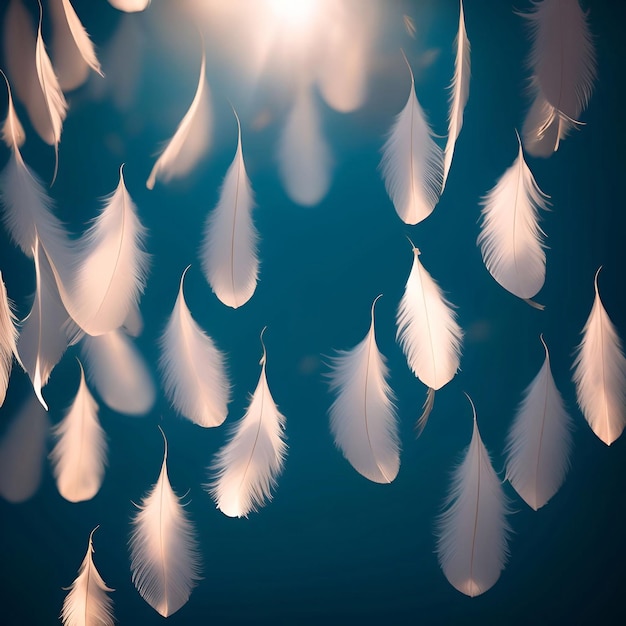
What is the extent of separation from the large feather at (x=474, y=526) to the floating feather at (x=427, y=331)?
0.14 metres

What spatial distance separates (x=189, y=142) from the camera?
942 mm

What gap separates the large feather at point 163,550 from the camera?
0.96 metres

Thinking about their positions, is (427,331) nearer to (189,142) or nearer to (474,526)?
(474,526)

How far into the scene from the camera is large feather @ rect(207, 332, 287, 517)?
0.96 metres

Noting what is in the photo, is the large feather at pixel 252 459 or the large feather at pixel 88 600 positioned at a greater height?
the large feather at pixel 252 459

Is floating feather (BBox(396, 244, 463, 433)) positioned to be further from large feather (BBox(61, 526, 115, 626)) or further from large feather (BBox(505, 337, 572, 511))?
large feather (BBox(61, 526, 115, 626))

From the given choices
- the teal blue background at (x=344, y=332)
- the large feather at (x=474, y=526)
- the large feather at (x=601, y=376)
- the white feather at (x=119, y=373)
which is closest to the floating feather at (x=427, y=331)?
the teal blue background at (x=344, y=332)

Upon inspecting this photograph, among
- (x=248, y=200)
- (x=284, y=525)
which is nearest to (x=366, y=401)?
(x=284, y=525)

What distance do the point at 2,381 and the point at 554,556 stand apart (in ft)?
3.75

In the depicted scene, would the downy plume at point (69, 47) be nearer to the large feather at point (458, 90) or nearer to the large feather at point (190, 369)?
the large feather at point (190, 369)

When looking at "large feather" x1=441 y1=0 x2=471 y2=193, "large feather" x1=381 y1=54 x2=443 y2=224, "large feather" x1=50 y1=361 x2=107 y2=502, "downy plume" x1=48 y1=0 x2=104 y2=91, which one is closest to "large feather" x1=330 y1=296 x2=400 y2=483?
"large feather" x1=381 y1=54 x2=443 y2=224

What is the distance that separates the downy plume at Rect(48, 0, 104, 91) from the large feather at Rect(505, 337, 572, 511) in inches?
40.7

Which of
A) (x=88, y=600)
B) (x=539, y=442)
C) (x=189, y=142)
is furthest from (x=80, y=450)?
(x=539, y=442)

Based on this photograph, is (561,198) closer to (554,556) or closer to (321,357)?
(321,357)
